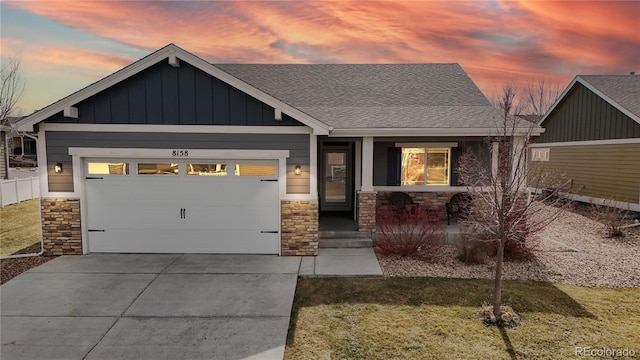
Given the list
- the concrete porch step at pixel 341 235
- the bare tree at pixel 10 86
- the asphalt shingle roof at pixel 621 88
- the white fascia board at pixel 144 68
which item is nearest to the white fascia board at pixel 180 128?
A: the white fascia board at pixel 144 68

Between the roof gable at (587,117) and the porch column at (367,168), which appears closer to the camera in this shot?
the porch column at (367,168)

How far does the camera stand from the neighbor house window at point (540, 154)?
17975 millimetres

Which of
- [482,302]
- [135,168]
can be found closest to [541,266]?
[482,302]

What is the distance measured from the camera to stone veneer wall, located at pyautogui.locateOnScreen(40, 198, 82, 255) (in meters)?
8.23

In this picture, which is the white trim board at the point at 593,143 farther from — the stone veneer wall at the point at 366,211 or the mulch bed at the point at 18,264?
the mulch bed at the point at 18,264

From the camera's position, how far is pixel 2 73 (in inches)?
688

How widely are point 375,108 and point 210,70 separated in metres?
5.28

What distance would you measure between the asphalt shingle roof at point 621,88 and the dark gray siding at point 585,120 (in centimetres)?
33

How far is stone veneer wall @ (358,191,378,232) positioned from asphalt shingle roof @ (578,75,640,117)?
10280 mm

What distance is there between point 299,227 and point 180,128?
11.9 ft

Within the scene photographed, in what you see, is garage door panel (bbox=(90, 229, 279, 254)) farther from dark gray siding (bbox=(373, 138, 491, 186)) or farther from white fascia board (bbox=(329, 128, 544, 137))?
dark gray siding (bbox=(373, 138, 491, 186))

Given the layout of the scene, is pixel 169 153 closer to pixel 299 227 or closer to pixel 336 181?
pixel 299 227

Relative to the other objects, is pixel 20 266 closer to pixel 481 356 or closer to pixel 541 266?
pixel 481 356

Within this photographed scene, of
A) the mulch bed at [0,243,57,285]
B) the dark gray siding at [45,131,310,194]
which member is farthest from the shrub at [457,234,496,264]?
the mulch bed at [0,243,57,285]
